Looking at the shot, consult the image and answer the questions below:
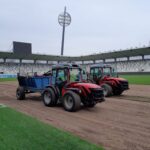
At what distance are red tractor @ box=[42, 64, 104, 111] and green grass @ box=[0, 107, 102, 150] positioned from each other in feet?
8.81

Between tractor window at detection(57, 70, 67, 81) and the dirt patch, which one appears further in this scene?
tractor window at detection(57, 70, 67, 81)

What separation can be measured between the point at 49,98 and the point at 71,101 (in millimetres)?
1414

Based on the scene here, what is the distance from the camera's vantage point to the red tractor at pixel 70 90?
9.13m

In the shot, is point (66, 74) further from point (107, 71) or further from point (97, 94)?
point (107, 71)

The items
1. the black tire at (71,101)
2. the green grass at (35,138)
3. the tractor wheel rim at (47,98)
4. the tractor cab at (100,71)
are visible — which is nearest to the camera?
the green grass at (35,138)

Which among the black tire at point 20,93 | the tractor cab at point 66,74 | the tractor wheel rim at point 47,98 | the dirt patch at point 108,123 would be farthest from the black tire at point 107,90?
the black tire at point 20,93

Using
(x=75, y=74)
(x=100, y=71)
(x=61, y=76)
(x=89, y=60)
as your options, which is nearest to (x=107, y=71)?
(x=100, y=71)

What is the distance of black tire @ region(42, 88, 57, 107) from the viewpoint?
997cm

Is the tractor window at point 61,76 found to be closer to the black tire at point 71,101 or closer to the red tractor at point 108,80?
the black tire at point 71,101

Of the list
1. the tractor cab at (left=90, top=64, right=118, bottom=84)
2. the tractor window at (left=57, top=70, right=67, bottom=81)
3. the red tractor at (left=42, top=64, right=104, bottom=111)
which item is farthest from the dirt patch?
the tractor cab at (left=90, top=64, right=118, bottom=84)

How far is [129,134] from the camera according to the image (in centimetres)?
615

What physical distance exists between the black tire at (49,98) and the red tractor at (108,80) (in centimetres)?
436

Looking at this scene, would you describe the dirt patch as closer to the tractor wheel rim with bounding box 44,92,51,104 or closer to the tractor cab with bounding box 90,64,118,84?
the tractor wheel rim with bounding box 44,92,51,104

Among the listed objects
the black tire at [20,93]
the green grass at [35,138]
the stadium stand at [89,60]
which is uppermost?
the stadium stand at [89,60]
